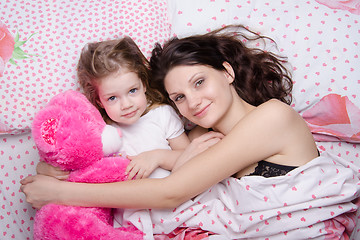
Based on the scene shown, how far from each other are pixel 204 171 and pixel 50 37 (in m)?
0.85

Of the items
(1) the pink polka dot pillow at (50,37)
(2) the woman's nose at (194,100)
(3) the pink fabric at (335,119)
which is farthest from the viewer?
(1) the pink polka dot pillow at (50,37)

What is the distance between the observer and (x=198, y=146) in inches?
51.2

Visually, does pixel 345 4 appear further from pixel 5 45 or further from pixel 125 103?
pixel 5 45

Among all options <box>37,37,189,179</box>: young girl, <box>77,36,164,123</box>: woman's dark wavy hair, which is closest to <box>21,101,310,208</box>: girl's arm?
<box>37,37,189,179</box>: young girl

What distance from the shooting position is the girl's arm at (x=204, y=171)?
3.67 ft

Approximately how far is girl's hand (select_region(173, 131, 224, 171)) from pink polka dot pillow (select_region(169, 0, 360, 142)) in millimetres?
342

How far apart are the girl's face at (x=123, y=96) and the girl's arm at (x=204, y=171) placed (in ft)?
0.83

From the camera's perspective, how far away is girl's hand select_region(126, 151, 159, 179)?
4.16 ft

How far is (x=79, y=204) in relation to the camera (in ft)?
3.87

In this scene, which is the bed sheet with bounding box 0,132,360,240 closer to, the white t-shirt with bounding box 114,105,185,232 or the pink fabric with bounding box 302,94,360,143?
the pink fabric with bounding box 302,94,360,143

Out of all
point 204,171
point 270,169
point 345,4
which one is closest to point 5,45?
point 204,171

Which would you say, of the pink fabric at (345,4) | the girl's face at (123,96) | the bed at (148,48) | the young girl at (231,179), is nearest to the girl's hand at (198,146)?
the young girl at (231,179)

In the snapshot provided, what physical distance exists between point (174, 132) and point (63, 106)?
44cm

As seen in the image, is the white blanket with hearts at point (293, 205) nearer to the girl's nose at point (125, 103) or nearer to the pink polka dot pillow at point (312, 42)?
the pink polka dot pillow at point (312, 42)
